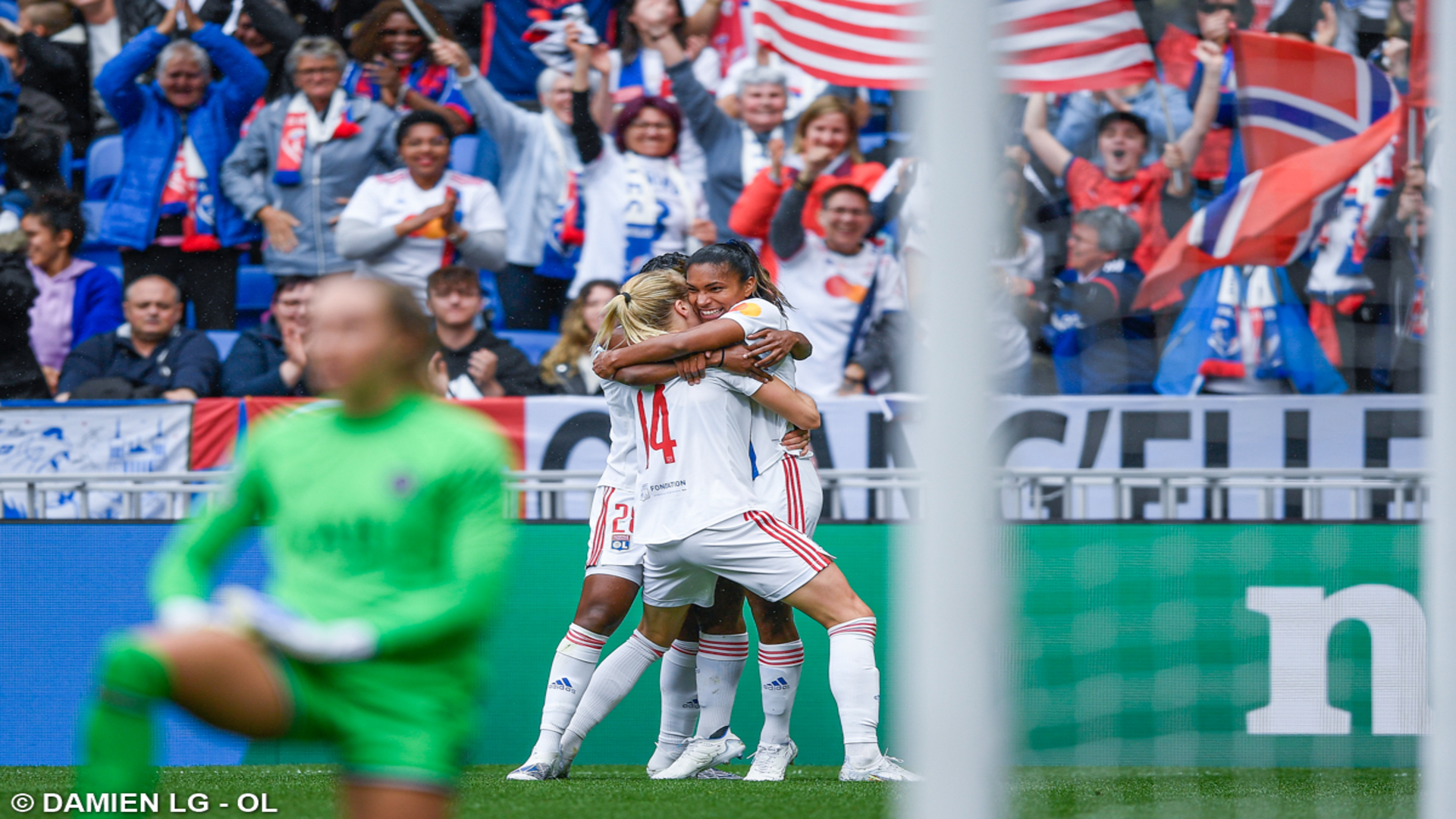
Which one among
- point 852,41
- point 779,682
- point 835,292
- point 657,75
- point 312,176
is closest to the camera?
point 779,682

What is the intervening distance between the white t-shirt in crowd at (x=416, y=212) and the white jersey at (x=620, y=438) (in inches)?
157

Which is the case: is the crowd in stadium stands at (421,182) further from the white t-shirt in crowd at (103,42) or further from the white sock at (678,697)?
the white sock at (678,697)

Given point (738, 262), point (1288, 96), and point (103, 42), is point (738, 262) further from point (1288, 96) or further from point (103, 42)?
point (103, 42)

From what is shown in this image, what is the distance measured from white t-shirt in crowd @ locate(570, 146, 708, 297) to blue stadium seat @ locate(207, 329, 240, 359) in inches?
80.5

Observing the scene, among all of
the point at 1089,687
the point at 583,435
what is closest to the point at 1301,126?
the point at 1089,687

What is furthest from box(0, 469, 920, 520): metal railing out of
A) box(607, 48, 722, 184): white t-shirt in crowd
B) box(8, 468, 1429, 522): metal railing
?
box(607, 48, 722, 184): white t-shirt in crowd

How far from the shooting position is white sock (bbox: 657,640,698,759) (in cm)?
543

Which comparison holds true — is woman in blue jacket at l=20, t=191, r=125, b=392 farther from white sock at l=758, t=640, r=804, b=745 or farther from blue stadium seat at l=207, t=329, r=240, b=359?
white sock at l=758, t=640, r=804, b=745

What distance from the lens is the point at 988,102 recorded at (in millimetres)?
2336

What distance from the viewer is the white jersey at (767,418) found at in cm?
494

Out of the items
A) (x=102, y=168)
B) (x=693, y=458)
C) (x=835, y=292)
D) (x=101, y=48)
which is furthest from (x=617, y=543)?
(x=101, y=48)

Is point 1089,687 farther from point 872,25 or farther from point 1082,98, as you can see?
point 872,25

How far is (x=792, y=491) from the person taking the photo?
5.25 meters

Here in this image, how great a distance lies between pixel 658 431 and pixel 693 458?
0.57ft
